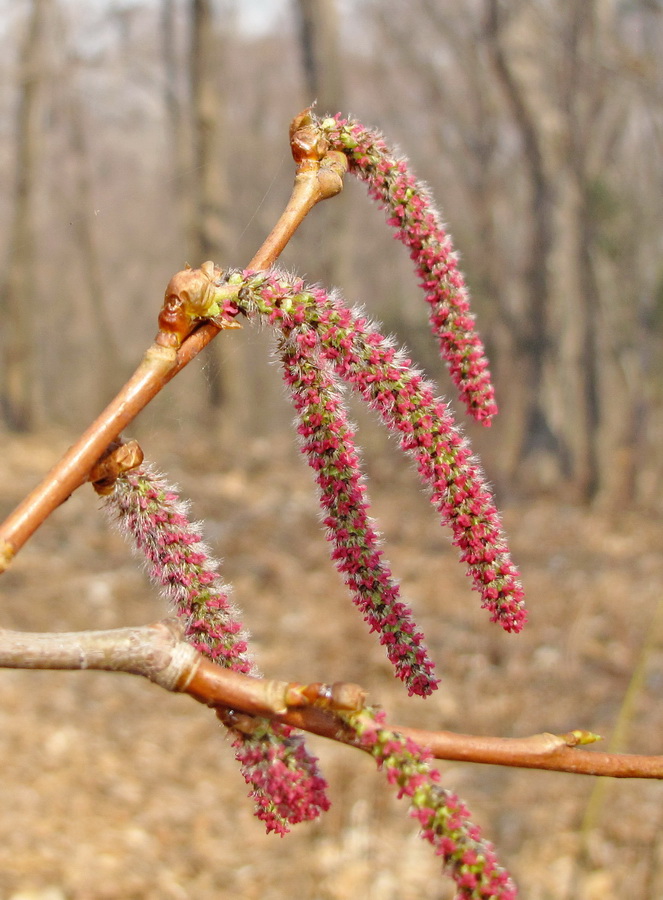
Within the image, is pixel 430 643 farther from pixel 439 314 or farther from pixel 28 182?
pixel 28 182

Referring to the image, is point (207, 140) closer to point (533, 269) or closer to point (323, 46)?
point (323, 46)

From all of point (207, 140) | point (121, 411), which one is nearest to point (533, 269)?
point (207, 140)

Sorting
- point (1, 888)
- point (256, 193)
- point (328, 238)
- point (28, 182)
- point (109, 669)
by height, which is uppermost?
point (256, 193)

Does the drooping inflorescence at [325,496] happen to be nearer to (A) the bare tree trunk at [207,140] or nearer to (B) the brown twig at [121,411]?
A: (B) the brown twig at [121,411]

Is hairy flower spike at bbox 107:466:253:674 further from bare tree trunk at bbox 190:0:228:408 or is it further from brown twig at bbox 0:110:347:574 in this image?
bare tree trunk at bbox 190:0:228:408

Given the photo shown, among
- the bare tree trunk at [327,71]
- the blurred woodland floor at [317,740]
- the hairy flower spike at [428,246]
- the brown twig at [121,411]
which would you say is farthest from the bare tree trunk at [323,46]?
the brown twig at [121,411]

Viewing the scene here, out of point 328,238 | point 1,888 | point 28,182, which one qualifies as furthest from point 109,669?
point 28,182
